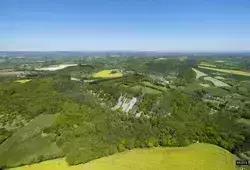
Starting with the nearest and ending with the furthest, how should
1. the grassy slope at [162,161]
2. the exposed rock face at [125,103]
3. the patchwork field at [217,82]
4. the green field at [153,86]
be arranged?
the grassy slope at [162,161]
the exposed rock face at [125,103]
the green field at [153,86]
the patchwork field at [217,82]

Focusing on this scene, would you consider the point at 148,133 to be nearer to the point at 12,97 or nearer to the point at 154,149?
the point at 154,149

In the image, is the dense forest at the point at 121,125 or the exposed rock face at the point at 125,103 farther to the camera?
the exposed rock face at the point at 125,103

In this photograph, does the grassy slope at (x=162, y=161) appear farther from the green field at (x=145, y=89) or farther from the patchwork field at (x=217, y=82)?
the patchwork field at (x=217, y=82)

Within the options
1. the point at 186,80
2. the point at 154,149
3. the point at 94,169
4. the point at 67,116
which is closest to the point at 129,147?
the point at 154,149

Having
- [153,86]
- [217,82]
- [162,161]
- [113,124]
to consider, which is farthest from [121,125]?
[217,82]

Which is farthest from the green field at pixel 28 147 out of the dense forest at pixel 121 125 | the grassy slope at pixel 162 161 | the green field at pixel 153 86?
the green field at pixel 153 86

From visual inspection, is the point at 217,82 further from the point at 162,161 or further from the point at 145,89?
the point at 162,161

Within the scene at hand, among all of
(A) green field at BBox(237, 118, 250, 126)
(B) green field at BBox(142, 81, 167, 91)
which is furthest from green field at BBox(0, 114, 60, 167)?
(A) green field at BBox(237, 118, 250, 126)
